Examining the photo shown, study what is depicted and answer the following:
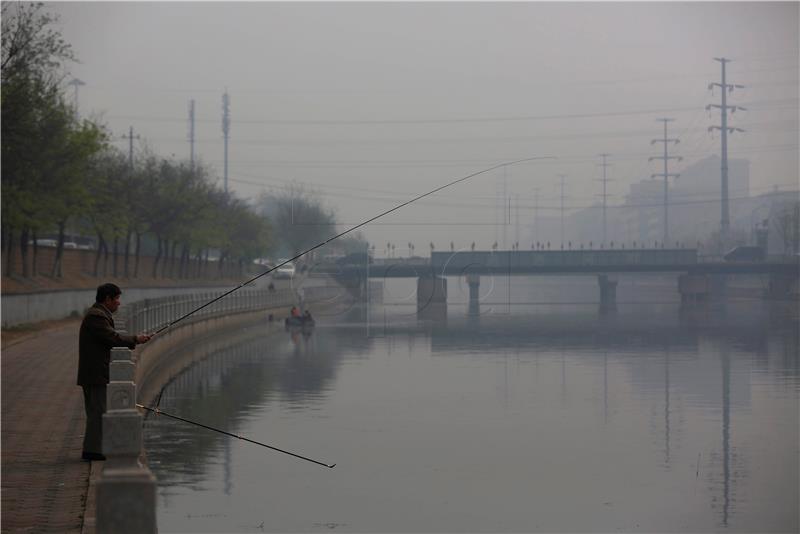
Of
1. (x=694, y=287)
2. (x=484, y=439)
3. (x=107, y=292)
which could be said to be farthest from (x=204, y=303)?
(x=694, y=287)

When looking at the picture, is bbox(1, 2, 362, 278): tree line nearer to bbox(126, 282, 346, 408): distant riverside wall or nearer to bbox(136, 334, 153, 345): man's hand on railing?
bbox(126, 282, 346, 408): distant riverside wall

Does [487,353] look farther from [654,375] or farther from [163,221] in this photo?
[163,221]

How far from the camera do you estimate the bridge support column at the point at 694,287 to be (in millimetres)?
100250

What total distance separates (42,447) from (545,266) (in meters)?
73.1

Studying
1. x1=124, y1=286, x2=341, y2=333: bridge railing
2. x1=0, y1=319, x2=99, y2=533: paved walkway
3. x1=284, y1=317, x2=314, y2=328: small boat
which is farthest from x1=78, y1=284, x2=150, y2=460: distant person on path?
x1=284, y1=317, x2=314, y2=328: small boat

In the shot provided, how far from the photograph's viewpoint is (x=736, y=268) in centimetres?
8931

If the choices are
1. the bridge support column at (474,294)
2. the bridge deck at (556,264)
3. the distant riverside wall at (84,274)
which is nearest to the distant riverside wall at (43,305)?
the distant riverside wall at (84,274)

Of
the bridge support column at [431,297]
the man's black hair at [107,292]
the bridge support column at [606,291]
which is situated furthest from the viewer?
the bridge support column at [606,291]

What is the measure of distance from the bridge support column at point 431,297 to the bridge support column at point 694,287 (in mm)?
22640

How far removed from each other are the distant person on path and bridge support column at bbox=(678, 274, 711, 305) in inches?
3552

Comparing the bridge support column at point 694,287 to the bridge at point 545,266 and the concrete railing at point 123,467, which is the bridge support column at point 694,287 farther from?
the concrete railing at point 123,467

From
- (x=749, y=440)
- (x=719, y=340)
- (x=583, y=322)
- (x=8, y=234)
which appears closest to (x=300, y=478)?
(x=749, y=440)

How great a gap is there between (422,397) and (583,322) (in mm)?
44624

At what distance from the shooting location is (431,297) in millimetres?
89375
